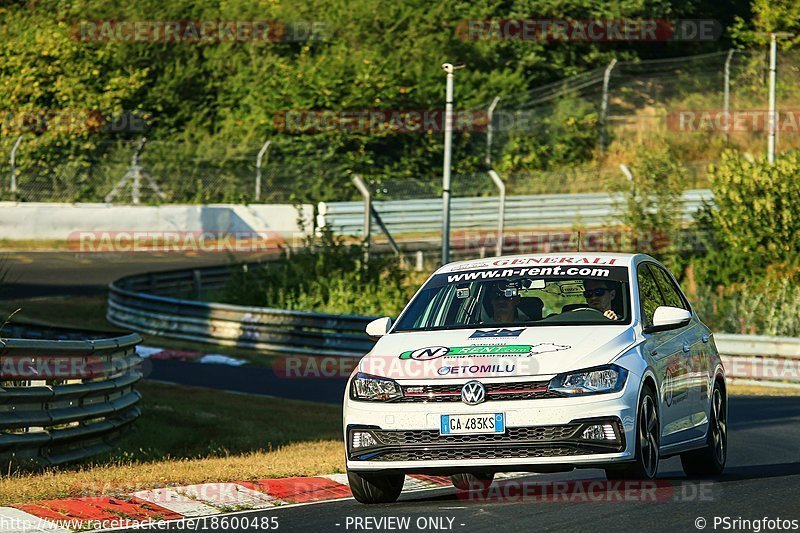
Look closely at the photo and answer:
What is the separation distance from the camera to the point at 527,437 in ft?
28.9

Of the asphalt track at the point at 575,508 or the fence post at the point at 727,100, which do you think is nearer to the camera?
the asphalt track at the point at 575,508

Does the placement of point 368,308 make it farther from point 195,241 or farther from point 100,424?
point 100,424

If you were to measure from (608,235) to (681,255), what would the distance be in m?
1.88

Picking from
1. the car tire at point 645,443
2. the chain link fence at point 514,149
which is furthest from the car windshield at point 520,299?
the chain link fence at point 514,149

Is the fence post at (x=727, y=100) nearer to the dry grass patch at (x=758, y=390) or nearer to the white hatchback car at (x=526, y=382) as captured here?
the dry grass patch at (x=758, y=390)

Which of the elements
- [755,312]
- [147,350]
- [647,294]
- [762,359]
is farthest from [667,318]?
[755,312]

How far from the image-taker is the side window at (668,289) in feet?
36.3

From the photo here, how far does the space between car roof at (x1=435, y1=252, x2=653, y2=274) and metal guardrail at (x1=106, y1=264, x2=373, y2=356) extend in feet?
48.9

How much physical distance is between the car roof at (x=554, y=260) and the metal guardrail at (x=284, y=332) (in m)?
13.8

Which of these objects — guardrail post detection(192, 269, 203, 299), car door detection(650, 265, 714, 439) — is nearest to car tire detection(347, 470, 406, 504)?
car door detection(650, 265, 714, 439)

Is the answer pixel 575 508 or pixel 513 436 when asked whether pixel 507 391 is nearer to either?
pixel 513 436

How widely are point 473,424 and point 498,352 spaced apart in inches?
19.9

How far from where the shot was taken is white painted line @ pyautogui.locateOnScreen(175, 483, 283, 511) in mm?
9383

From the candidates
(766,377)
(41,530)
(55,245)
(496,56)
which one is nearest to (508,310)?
(41,530)
